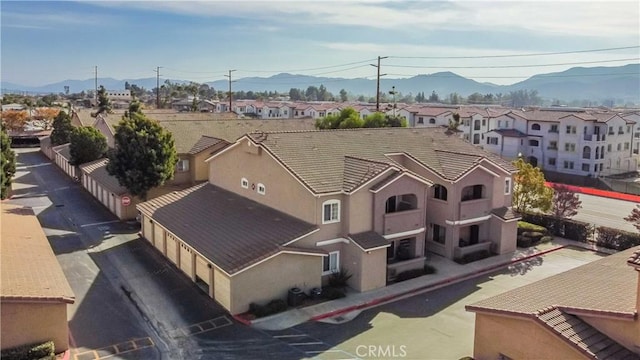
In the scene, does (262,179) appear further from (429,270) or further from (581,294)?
(581,294)

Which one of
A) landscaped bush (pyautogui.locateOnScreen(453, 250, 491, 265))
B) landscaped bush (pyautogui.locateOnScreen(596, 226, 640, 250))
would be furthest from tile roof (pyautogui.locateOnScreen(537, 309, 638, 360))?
landscaped bush (pyautogui.locateOnScreen(596, 226, 640, 250))

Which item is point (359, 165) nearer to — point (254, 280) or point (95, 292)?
point (254, 280)

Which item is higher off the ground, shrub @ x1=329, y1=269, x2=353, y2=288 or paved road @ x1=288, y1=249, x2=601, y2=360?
shrub @ x1=329, y1=269, x2=353, y2=288

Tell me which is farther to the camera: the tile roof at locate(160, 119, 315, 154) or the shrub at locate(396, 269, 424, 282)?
the tile roof at locate(160, 119, 315, 154)

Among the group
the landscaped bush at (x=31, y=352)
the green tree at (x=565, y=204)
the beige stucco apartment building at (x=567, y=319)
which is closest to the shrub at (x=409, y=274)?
the beige stucco apartment building at (x=567, y=319)

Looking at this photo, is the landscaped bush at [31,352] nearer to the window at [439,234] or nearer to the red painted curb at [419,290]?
the red painted curb at [419,290]

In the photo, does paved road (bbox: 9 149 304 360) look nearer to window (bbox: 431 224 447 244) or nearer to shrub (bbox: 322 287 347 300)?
shrub (bbox: 322 287 347 300)
